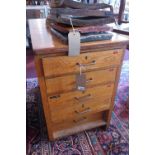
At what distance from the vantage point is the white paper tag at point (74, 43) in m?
0.67

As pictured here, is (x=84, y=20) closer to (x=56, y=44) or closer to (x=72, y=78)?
(x=56, y=44)

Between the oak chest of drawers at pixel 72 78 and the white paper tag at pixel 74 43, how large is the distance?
0.02 metres

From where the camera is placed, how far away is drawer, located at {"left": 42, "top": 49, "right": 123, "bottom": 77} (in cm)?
72

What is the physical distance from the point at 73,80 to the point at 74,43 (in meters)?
0.21

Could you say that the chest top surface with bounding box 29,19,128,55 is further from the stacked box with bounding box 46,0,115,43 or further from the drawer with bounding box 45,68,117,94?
the drawer with bounding box 45,68,117,94

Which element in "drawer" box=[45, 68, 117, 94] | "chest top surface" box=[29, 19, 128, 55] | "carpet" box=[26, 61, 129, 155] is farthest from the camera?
"carpet" box=[26, 61, 129, 155]

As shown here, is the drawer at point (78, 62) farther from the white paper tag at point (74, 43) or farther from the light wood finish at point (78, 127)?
the light wood finish at point (78, 127)

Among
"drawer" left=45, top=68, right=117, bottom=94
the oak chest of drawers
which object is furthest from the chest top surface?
"drawer" left=45, top=68, right=117, bottom=94

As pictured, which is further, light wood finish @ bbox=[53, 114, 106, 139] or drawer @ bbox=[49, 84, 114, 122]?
light wood finish @ bbox=[53, 114, 106, 139]

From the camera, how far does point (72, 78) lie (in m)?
0.81
